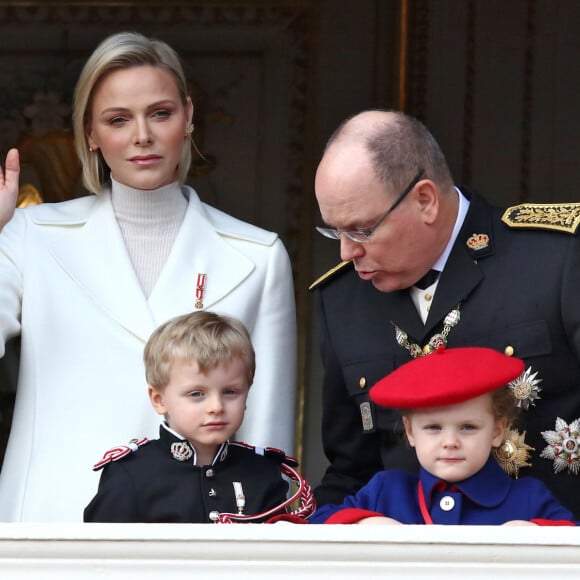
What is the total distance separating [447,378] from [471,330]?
440 mm

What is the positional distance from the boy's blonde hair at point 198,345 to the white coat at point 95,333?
0.32 meters

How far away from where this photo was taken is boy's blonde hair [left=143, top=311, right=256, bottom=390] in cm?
390

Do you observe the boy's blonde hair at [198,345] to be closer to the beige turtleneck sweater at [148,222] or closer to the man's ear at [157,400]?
the man's ear at [157,400]

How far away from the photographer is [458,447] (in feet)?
11.9

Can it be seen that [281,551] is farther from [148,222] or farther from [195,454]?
[148,222]

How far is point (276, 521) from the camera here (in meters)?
3.70

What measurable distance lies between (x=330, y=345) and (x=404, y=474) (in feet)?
1.86

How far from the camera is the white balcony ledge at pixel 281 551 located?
3.27m

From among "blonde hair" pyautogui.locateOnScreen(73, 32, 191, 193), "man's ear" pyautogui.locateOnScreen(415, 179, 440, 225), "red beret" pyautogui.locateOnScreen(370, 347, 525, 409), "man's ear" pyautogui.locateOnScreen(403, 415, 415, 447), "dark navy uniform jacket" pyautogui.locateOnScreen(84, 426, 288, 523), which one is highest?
"blonde hair" pyautogui.locateOnScreen(73, 32, 191, 193)

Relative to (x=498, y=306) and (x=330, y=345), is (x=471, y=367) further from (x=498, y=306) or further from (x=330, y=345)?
(x=330, y=345)

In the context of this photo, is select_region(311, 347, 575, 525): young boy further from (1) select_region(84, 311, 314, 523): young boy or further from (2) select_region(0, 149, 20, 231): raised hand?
(2) select_region(0, 149, 20, 231): raised hand

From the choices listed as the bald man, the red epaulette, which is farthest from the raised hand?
the bald man

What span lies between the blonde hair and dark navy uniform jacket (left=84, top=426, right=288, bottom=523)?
795 millimetres

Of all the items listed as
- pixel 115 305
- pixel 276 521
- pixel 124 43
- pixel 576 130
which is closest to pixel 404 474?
pixel 276 521
